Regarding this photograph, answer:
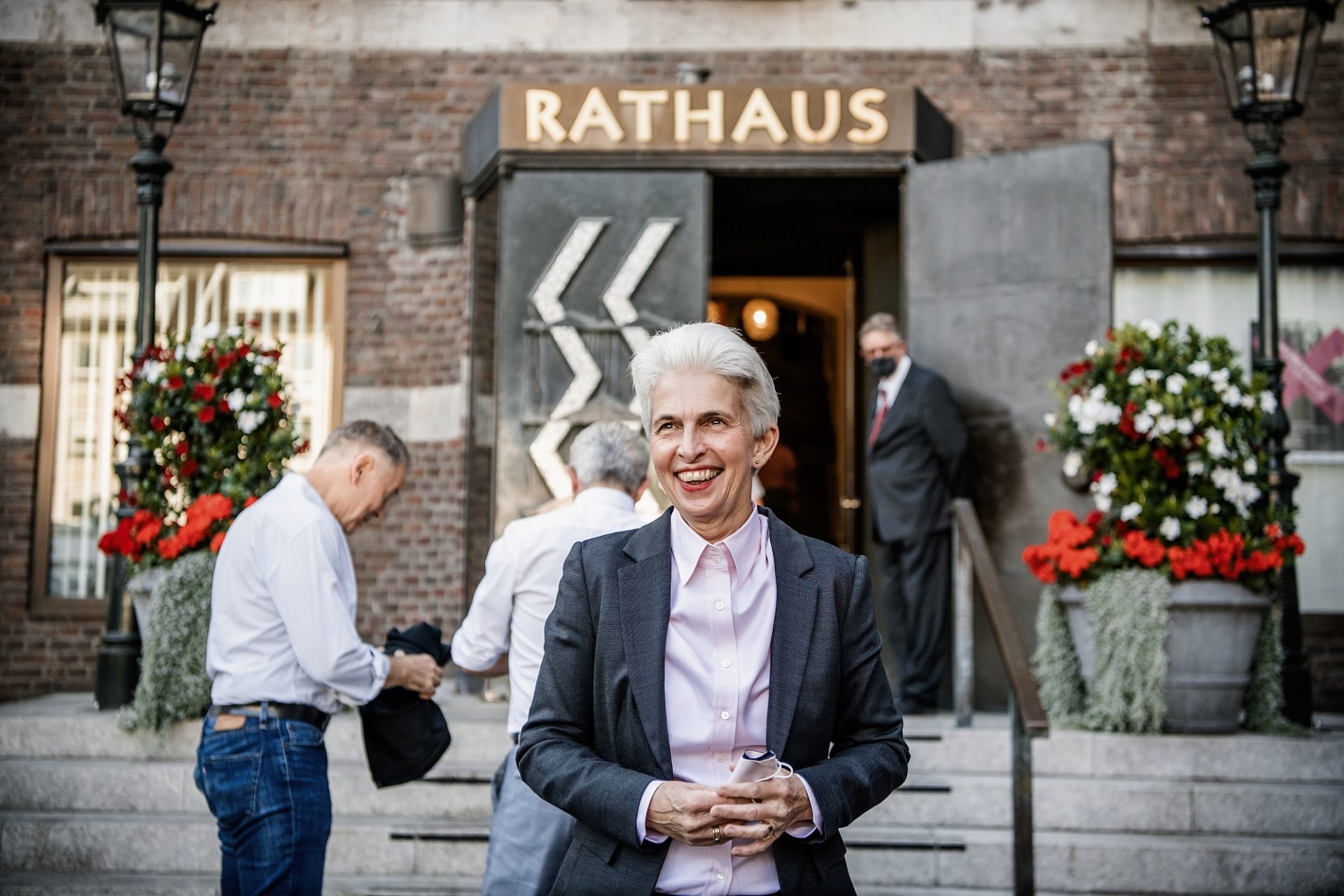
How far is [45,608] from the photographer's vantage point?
8797 mm

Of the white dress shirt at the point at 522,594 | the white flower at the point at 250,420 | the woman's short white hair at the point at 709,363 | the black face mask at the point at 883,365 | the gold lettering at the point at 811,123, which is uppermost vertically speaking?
the gold lettering at the point at 811,123

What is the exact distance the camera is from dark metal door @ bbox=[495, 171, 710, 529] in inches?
301

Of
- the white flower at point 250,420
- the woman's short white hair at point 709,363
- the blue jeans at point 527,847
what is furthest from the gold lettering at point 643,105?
the woman's short white hair at point 709,363

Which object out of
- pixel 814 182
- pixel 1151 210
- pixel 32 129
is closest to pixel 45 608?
pixel 32 129

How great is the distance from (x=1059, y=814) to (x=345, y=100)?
6.30 meters

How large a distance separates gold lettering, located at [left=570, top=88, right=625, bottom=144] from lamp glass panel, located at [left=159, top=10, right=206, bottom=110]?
2020 millimetres

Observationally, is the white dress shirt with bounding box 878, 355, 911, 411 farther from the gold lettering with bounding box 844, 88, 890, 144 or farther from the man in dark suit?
the gold lettering with bounding box 844, 88, 890, 144

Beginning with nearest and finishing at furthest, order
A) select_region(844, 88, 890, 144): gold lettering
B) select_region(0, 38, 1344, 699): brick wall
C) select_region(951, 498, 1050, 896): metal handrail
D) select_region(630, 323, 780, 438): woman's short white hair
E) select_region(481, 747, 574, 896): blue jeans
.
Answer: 1. select_region(630, 323, 780, 438): woman's short white hair
2. select_region(481, 747, 574, 896): blue jeans
3. select_region(951, 498, 1050, 896): metal handrail
4. select_region(844, 88, 890, 144): gold lettering
5. select_region(0, 38, 1344, 699): brick wall

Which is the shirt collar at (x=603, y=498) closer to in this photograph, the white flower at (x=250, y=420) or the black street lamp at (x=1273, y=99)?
the white flower at (x=250, y=420)

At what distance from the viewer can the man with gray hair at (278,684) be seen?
3.50 meters

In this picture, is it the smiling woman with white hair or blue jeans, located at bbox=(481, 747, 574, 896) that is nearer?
the smiling woman with white hair

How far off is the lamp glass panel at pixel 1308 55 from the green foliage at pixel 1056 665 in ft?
9.29

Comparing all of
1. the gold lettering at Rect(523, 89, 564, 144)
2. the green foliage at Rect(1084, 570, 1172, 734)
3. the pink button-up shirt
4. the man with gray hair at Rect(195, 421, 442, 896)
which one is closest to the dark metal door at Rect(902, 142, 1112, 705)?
the green foliage at Rect(1084, 570, 1172, 734)

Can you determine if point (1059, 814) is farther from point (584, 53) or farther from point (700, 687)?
point (584, 53)
